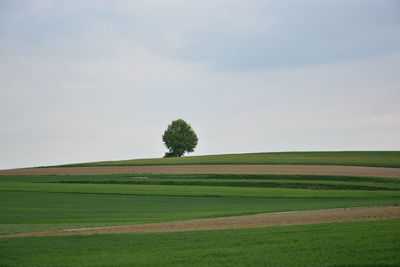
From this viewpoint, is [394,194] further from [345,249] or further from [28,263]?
[28,263]

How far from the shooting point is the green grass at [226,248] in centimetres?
1303

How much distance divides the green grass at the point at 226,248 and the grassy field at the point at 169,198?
24.2ft

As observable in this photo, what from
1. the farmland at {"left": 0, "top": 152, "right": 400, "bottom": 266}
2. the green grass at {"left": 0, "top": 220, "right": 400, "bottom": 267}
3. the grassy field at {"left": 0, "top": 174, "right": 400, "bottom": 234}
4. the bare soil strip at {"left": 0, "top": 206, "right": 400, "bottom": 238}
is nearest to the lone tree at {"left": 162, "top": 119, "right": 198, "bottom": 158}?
the farmland at {"left": 0, "top": 152, "right": 400, "bottom": 266}

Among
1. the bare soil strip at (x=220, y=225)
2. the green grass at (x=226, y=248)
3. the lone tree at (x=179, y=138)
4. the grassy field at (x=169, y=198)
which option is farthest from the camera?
the lone tree at (x=179, y=138)

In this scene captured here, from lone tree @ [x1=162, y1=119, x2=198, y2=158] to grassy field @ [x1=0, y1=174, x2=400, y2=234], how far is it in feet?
164

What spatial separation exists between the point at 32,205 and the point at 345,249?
28.3m

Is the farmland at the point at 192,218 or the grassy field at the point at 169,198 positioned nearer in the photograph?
the farmland at the point at 192,218

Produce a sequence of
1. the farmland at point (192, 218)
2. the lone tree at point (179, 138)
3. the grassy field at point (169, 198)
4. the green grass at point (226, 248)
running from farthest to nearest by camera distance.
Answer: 1. the lone tree at point (179, 138)
2. the grassy field at point (169, 198)
3. the farmland at point (192, 218)
4. the green grass at point (226, 248)

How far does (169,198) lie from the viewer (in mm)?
41969

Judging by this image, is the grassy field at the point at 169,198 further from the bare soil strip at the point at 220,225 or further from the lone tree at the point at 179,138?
the lone tree at the point at 179,138

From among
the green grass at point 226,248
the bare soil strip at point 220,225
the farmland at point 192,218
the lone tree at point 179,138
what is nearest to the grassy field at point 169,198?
the farmland at point 192,218

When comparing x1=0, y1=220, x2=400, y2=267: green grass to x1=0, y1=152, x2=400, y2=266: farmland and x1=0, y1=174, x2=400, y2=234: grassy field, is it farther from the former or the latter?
x1=0, y1=174, x2=400, y2=234: grassy field

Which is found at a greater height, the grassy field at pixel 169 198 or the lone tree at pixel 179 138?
the lone tree at pixel 179 138

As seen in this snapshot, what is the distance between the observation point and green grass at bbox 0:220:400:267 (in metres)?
13.0
